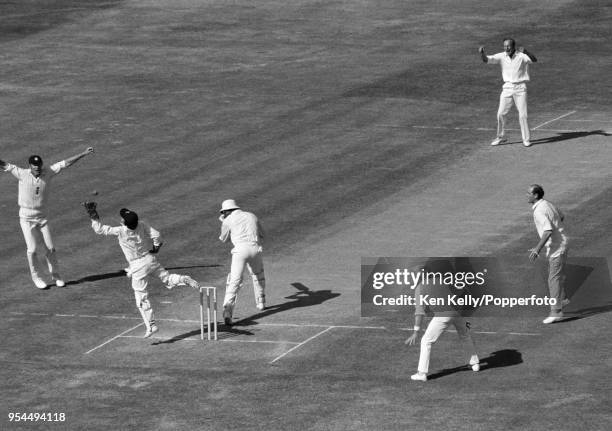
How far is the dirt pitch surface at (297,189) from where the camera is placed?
26.1 metres

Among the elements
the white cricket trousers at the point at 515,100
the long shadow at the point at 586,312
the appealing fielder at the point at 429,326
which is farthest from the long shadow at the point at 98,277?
the white cricket trousers at the point at 515,100

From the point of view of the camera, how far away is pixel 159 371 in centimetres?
2753

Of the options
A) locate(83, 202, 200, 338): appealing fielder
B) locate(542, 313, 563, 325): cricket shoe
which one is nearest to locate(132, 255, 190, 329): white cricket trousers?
locate(83, 202, 200, 338): appealing fielder

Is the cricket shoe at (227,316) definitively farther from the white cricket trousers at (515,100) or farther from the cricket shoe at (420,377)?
the white cricket trousers at (515,100)

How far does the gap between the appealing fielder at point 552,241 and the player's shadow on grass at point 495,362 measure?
182 centimetres

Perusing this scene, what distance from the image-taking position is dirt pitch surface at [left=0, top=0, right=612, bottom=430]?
26141mm

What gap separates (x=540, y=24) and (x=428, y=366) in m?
32.0

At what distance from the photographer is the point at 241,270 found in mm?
29578

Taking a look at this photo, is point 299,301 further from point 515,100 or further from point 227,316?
point 515,100

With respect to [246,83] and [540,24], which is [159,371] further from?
[540,24]

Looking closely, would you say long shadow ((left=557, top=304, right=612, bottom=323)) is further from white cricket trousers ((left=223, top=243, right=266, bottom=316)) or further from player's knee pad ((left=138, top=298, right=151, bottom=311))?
player's knee pad ((left=138, top=298, right=151, bottom=311))

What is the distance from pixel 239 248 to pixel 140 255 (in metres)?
1.86

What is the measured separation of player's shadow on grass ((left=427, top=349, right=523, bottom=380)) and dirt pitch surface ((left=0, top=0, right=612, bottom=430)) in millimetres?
65

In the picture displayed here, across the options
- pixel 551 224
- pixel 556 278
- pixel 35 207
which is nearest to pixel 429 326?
pixel 551 224
